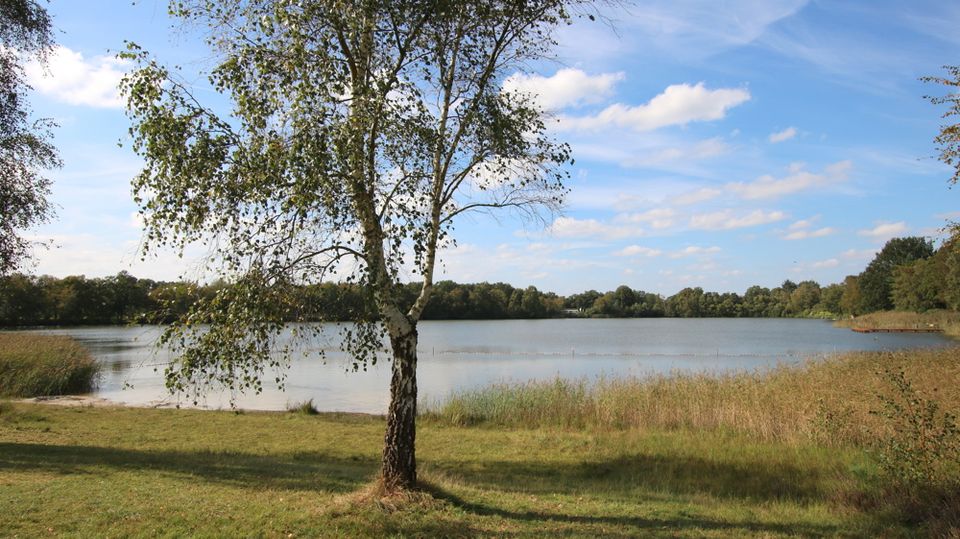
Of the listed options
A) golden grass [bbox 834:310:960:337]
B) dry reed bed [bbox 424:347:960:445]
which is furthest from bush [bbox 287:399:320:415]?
golden grass [bbox 834:310:960:337]

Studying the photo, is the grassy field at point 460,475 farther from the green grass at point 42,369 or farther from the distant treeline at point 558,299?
the green grass at point 42,369

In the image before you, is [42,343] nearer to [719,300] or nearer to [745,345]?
[745,345]

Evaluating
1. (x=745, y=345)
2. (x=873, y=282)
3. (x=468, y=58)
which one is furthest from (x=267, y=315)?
(x=873, y=282)

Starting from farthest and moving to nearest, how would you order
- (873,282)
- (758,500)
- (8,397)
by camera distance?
1. (873,282)
2. (8,397)
3. (758,500)

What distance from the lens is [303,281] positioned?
6707 millimetres

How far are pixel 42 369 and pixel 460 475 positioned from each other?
20.5 metres

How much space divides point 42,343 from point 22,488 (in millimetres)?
23248

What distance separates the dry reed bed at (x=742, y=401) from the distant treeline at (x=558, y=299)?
318 centimetres

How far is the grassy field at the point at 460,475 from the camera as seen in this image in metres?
6.68

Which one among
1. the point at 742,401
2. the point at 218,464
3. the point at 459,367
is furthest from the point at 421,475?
the point at 459,367

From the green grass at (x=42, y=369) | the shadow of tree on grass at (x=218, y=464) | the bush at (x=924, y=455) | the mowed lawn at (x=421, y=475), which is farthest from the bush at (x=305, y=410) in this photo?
the bush at (x=924, y=455)

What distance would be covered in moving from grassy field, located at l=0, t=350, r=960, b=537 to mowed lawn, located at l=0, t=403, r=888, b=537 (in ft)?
0.12

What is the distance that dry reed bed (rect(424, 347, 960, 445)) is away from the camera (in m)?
12.4

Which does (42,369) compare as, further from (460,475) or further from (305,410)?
(460,475)
